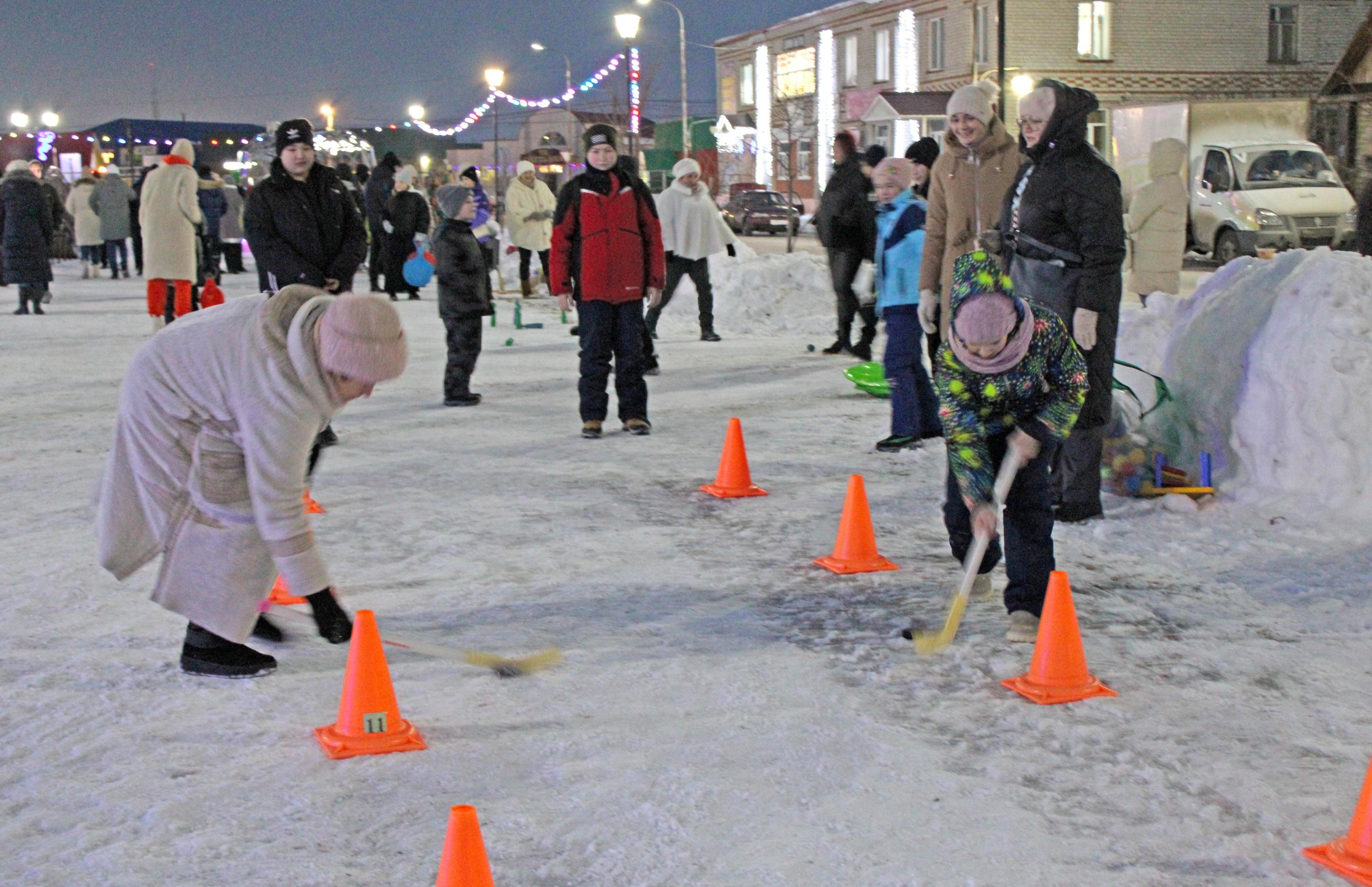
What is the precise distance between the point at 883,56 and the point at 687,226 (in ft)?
122

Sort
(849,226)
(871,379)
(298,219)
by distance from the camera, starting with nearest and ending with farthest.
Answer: (298,219), (871,379), (849,226)

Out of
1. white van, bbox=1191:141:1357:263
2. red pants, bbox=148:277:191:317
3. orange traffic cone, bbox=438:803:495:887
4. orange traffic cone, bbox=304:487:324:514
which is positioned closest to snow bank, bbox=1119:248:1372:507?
orange traffic cone, bbox=304:487:324:514

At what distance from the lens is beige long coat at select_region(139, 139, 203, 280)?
12016 millimetres

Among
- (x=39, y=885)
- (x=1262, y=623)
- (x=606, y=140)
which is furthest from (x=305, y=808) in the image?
(x=606, y=140)

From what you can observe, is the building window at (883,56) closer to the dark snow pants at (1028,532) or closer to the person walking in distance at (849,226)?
the person walking in distance at (849,226)

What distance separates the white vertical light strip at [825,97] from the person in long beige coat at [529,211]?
33.2 m

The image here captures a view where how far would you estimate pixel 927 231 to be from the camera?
720 centimetres

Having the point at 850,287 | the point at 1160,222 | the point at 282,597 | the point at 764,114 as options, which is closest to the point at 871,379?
the point at 850,287

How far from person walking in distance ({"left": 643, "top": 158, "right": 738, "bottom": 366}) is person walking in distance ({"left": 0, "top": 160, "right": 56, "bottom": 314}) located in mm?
8244

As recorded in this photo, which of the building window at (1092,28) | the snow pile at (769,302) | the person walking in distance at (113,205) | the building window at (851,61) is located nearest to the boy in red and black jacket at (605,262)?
the snow pile at (769,302)

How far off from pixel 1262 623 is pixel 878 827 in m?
2.26

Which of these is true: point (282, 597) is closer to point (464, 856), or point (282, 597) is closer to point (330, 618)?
point (330, 618)

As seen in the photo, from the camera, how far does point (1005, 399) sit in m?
4.39

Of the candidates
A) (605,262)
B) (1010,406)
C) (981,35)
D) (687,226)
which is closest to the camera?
(1010,406)
